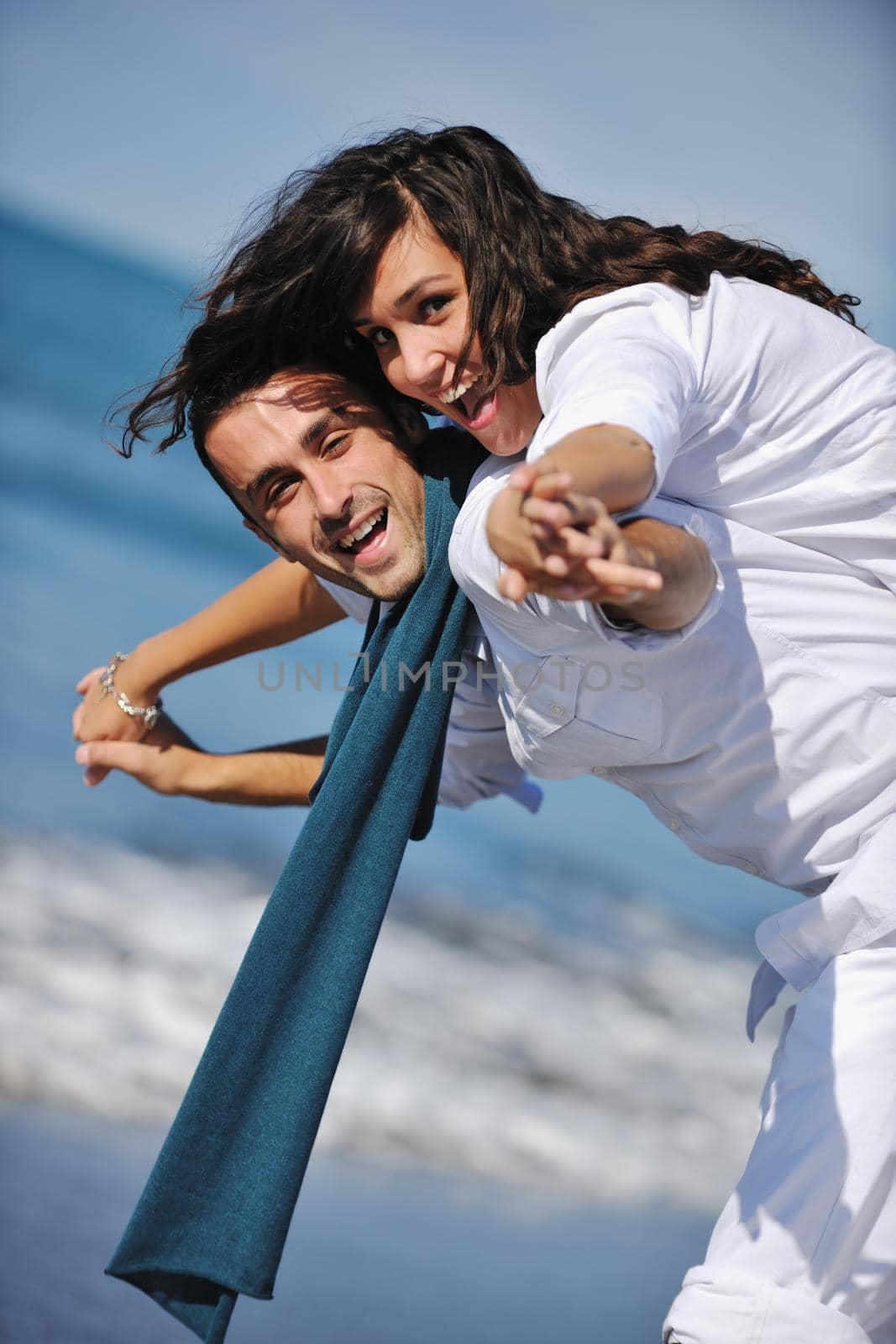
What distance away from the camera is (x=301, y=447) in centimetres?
233

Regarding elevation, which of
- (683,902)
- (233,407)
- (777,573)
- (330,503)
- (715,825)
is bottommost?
(715,825)

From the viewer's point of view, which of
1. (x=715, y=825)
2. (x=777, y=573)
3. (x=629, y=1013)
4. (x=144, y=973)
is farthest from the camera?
(x=629, y=1013)

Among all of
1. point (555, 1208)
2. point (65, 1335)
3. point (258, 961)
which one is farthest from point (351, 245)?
point (555, 1208)

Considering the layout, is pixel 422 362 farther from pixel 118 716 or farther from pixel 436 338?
pixel 118 716

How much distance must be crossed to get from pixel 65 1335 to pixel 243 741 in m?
3.91

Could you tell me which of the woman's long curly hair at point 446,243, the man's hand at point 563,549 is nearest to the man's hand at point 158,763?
the woman's long curly hair at point 446,243

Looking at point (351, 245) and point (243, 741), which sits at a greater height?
point (243, 741)

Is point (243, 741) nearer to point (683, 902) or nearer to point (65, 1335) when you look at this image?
point (683, 902)

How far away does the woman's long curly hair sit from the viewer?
204 centimetres

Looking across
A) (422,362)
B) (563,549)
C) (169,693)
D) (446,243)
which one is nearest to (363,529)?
(422,362)

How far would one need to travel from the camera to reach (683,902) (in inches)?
216

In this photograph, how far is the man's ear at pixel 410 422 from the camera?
2410 mm

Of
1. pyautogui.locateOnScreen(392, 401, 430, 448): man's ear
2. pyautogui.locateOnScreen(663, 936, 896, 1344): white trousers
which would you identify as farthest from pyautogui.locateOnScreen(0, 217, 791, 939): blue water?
pyautogui.locateOnScreen(663, 936, 896, 1344): white trousers

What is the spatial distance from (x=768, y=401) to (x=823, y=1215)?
1.08 m
